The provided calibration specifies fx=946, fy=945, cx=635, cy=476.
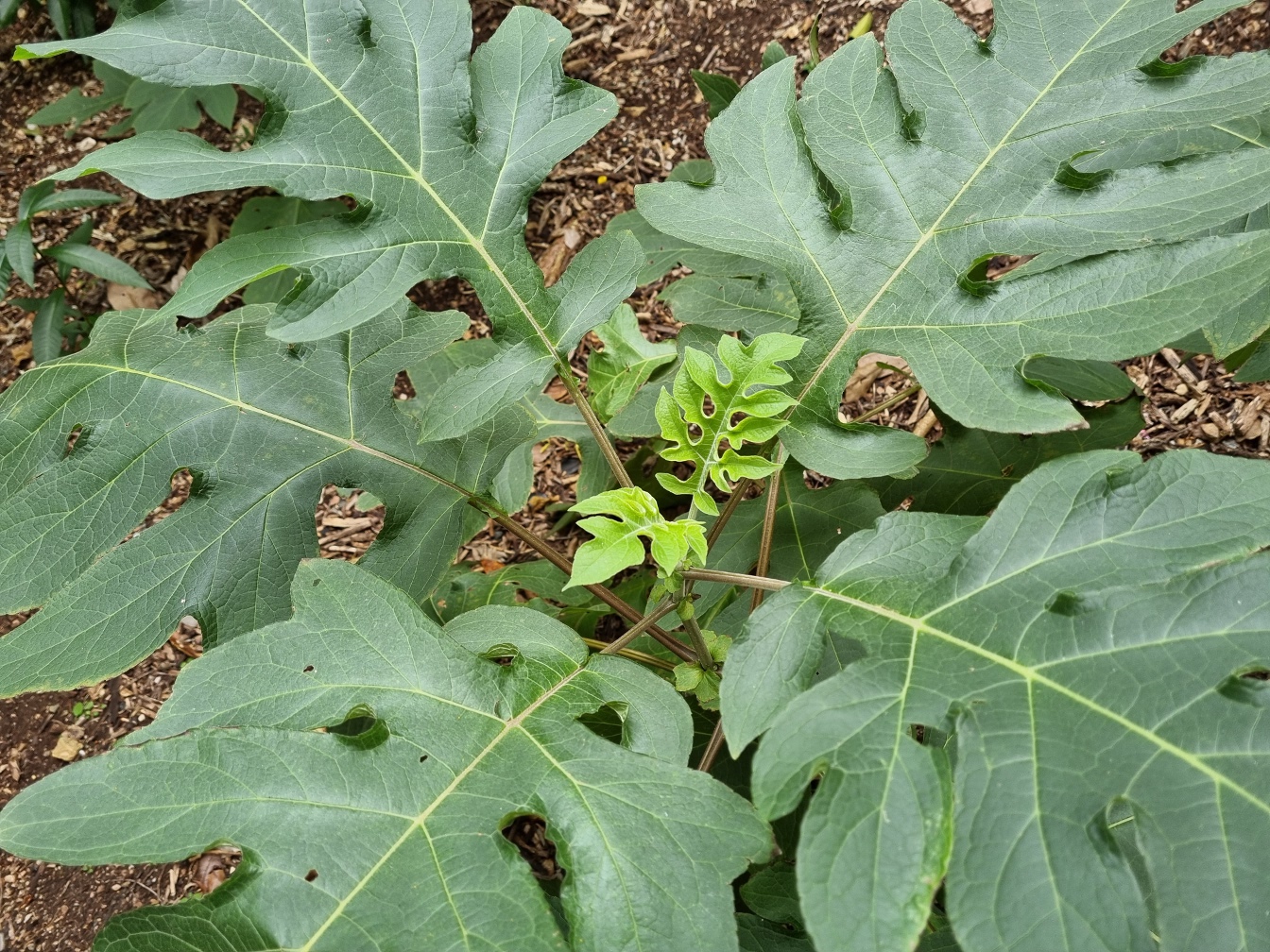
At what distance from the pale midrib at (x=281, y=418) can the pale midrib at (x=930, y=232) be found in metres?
0.65

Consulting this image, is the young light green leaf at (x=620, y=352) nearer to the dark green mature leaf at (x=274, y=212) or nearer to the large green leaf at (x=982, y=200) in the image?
the large green leaf at (x=982, y=200)

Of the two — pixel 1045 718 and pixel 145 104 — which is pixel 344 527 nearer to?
pixel 145 104

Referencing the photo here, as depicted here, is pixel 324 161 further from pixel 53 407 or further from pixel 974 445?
pixel 974 445

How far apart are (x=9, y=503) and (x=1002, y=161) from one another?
160cm

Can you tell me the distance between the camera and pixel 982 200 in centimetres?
142

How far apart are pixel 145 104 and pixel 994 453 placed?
282 cm

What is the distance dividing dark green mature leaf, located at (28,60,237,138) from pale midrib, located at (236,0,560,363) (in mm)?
1741

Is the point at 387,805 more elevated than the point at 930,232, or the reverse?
the point at 930,232

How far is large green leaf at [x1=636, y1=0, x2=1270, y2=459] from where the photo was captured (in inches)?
50.3

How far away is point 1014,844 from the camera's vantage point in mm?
968

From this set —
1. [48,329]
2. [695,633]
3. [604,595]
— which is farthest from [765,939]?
[48,329]

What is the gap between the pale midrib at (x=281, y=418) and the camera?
1525 millimetres

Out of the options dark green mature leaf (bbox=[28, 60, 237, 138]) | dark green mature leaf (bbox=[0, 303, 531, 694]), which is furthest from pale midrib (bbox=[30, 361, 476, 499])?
dark green mature leaf (bbox=[28, 60, 237, 138])

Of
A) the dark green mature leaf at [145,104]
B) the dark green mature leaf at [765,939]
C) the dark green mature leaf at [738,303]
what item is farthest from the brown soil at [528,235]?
the dark green mature leaf at [765,939]
